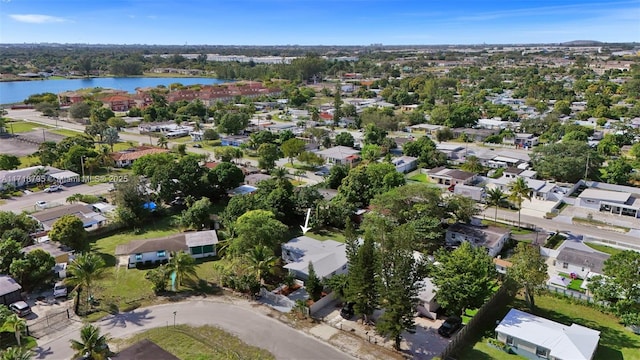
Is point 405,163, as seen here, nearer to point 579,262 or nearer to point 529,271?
point 579,262

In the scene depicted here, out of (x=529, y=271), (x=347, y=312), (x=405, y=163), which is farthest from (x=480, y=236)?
(x=405, y=163)

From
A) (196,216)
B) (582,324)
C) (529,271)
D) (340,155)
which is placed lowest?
(582,324)

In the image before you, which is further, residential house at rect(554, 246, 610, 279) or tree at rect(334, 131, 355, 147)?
tree at rect(334, 131, 355, 147)

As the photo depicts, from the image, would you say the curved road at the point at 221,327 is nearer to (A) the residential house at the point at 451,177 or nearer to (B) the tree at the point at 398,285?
(B) the tree at the point at 398,285

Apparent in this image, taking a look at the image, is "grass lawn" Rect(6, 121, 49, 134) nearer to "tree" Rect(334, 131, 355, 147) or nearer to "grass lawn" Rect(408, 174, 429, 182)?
"tree" Rect(334, 131, 355, 147)

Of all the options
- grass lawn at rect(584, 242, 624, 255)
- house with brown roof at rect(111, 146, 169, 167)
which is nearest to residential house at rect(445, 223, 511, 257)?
grass lawn at rect(584, 242, 624, 255)

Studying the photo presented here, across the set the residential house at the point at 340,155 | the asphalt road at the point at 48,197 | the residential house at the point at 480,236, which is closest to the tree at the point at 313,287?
the residential house at the point at 480,236
